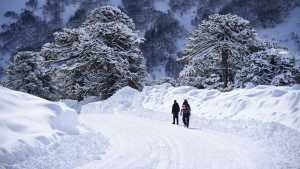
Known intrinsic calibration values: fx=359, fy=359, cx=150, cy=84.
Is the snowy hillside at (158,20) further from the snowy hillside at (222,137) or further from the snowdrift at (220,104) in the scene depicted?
the snowy hillside at (222,137)

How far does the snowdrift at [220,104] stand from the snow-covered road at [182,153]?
2.85 m

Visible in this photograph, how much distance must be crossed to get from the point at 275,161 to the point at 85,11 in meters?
165

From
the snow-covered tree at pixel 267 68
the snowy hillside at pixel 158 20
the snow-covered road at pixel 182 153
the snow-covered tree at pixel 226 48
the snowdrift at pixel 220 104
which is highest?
the snowy hillside at pixel 158 20

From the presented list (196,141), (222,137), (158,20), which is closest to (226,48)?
(222,137)

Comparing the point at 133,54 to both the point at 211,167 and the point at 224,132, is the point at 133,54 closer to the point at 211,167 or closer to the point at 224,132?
the point at 224,132

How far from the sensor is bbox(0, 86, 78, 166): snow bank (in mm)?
9094

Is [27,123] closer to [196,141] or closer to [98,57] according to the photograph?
[196,141]

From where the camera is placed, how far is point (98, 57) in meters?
33.0

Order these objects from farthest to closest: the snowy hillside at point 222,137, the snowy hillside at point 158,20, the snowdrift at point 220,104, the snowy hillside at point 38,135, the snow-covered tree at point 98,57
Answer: the snowy hillside at point 158,20 < the snow-covered tree at point 98,57 < the snowdrift at point 220,104 < the snowy hillside at point 222,137 < the snowy hillside at point 38,135

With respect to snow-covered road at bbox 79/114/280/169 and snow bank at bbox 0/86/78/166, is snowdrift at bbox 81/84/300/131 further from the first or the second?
snow bank at bbox 0/86/78/166

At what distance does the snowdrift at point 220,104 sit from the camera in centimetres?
1627

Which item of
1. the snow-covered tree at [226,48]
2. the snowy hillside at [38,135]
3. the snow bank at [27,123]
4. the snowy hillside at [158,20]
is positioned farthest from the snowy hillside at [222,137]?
the snowy hillside at [158,20]

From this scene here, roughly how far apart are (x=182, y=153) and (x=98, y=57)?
2307 centimetres

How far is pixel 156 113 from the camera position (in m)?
26.0
